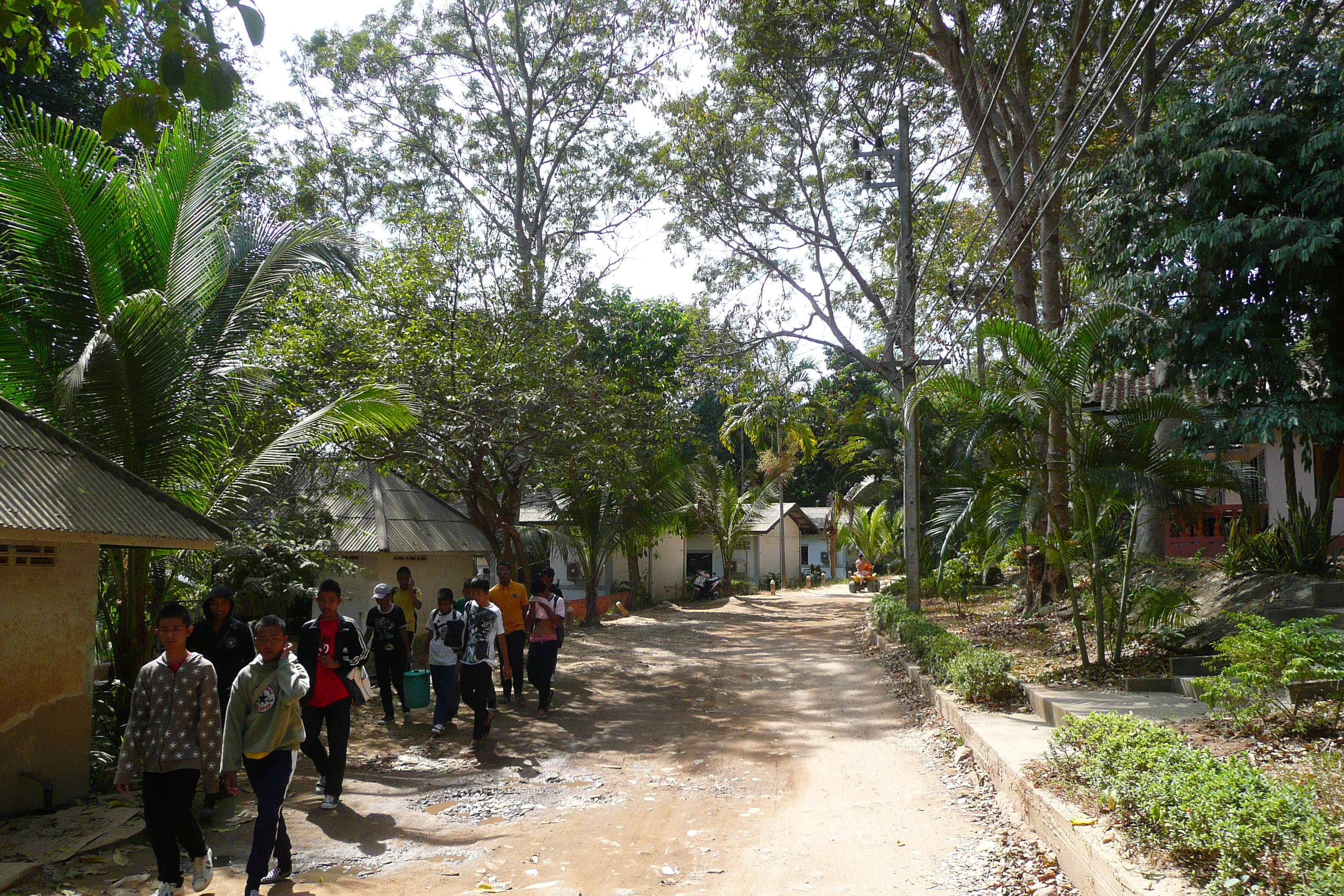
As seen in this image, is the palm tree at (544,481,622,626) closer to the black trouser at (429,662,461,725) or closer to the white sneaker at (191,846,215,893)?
the black trouser at (429,662,461,725)

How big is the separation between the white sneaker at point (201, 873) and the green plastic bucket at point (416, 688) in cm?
466

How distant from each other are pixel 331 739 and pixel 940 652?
7.36 meters

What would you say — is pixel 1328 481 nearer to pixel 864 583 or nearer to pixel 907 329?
pixel 907 329

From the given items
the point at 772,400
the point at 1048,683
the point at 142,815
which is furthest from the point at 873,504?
the point at 142,815

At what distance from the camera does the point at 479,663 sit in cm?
884

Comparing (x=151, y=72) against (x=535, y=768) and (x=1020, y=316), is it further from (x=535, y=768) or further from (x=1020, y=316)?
(x=1020, y=316)

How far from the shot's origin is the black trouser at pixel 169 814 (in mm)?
5020

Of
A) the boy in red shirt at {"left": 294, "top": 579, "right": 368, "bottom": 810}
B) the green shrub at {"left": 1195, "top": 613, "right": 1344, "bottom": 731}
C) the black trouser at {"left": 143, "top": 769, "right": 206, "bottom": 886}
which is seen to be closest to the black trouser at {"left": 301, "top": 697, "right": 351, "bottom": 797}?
the boy in red shirt at {"left": 294, "top": 579, "right": 368, "bottom": 810}

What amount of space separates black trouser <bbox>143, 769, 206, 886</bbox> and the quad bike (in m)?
31.2

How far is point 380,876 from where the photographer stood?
557cm

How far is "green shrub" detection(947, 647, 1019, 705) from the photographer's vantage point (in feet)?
30.5

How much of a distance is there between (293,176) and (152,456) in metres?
16.9

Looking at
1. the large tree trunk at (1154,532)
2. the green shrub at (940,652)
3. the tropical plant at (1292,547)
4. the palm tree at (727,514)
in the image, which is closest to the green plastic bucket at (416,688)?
the green shrub at (940,652)

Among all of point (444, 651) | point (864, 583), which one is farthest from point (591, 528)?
point (864, 583)
